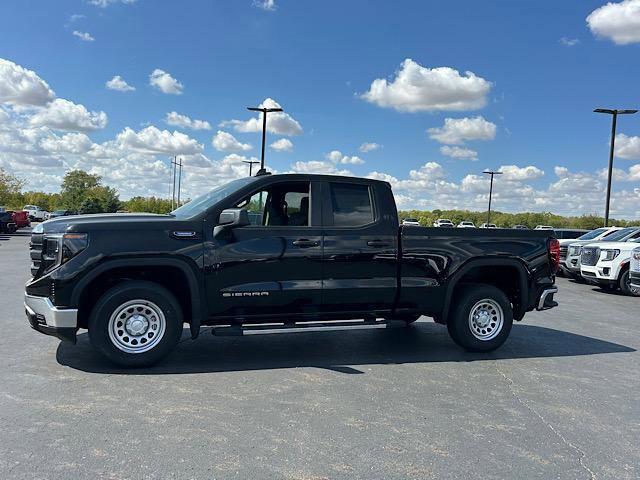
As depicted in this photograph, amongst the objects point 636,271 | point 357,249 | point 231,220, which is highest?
point 231,220

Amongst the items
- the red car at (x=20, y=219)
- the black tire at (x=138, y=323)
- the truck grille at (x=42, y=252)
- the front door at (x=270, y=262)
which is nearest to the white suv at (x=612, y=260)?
the front door at (x=270, y=262)

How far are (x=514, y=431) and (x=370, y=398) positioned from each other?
1.20 metres

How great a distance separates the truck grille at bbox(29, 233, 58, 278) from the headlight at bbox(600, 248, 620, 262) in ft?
42.8

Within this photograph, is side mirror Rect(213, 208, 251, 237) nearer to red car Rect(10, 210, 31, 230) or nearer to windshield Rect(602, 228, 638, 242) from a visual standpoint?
windshield Rect(602, 228, 638, 242)

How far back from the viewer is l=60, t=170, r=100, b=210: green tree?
89.0 m

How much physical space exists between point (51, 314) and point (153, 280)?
0.99m

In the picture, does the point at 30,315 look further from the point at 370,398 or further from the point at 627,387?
the point at 627,387

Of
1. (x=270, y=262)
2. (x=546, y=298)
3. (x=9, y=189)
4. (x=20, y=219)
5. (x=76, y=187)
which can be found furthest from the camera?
(x=76, y=187)

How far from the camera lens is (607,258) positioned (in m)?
13.6

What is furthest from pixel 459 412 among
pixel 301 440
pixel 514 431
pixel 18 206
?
pixel 18 206

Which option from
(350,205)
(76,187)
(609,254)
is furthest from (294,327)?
(76,187)

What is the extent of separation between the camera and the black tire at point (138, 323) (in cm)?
505

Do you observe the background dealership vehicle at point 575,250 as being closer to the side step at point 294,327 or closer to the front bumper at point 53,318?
the side step at point 294,327

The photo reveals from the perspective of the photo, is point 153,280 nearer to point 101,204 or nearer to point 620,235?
point 620,235
